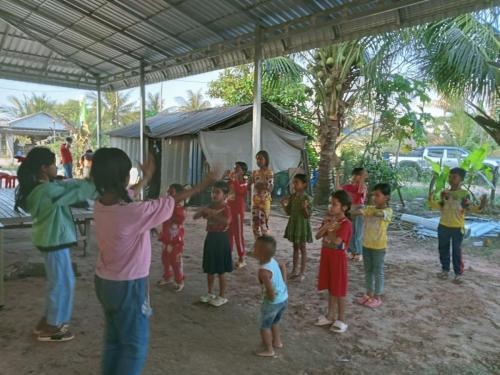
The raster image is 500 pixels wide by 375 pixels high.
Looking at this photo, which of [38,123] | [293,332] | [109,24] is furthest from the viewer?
[38,123]

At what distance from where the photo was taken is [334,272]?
3.43 meters

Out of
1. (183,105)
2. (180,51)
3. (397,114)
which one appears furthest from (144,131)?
(183,105)

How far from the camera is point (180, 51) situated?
913cm

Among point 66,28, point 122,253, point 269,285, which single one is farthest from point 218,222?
point 66,28

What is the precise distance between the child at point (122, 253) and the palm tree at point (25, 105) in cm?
3529

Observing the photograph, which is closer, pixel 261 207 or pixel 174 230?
pixel 174 230

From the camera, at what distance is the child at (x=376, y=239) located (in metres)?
3.94

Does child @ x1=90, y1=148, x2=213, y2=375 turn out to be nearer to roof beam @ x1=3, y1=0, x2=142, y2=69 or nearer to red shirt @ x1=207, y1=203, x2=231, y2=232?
red shirt @ x1=207, y1=203, x2=231, y2=232

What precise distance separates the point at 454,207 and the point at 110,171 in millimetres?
4215

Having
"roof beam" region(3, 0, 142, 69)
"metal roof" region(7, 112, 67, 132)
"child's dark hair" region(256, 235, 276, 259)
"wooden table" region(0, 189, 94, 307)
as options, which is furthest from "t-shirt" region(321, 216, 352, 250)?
"metal roof" region(7, 112, 67, 132)

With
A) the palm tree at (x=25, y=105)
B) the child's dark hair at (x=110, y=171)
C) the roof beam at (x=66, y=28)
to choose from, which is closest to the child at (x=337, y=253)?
the child's dark hair at (x=110, y=171)

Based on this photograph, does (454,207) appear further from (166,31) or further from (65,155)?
(65,155)

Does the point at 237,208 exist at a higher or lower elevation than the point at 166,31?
lower

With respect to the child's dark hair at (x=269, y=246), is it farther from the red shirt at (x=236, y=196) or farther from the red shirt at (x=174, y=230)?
the red shirt at (x=236, y=196)
